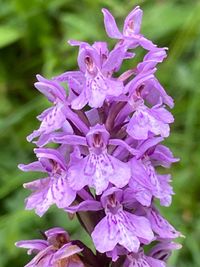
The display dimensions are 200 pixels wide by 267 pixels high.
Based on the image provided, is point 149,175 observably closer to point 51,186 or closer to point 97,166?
point 97,166

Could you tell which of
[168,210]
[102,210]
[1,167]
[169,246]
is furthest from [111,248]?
[1,167]

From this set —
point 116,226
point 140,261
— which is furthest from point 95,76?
point 140,261

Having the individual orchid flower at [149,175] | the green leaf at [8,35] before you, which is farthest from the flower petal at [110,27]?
the green leaf at [8,35]

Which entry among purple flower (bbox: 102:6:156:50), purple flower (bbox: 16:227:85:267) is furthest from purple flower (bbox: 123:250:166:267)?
purple flower (bbox: 102:6:156:50)

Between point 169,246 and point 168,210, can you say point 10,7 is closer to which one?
point 168,210

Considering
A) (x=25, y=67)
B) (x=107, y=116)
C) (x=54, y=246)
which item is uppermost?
(x=25, y=67)

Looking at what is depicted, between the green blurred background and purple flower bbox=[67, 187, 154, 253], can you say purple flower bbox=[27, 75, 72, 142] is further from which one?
the green blurred background

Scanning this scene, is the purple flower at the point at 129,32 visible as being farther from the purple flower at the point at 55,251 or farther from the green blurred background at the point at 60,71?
the green blurred background at the point at 60,71
